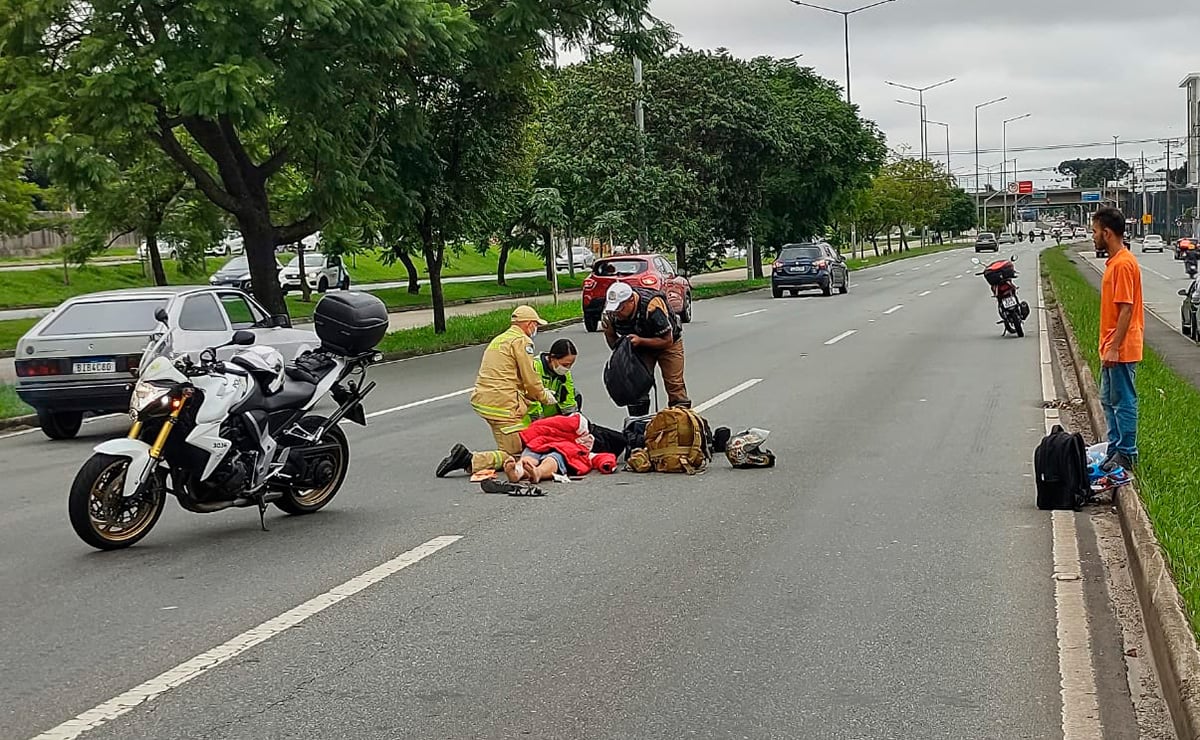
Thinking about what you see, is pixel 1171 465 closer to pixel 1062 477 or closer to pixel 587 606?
pixel 1062 477

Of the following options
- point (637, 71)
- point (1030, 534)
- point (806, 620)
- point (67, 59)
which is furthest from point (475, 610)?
point (637, 71)

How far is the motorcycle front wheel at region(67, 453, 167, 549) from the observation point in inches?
313

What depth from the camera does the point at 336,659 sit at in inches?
237

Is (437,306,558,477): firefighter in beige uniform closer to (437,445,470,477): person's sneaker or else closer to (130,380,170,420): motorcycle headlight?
(437,445,470,477): person's sneaker

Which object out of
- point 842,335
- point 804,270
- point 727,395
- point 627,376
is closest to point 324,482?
point 627,376

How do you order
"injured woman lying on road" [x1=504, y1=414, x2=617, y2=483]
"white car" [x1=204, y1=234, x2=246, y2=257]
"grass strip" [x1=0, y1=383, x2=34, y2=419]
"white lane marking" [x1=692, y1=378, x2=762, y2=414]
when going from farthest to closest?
"white car" [x1=204, y1=234, x2=246, y2=257]
"grass strip" [x1=0, y1=383, x2=34, y2=419]
"white lane marking" [x1=692, y1=378, x2=762, y2=414]
"injured woman lying on road" [x1=504, y1=414, x2=617, y2=483]

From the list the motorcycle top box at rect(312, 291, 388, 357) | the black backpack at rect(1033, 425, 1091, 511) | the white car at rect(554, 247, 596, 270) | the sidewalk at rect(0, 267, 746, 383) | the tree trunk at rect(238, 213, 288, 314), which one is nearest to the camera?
the black backpack at rect(1033, 425, 1091, 511)

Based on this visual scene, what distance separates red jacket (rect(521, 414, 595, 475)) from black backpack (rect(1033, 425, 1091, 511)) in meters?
3.53

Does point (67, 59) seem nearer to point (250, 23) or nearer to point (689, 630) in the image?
point (250, 23)

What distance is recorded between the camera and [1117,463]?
9406 mm

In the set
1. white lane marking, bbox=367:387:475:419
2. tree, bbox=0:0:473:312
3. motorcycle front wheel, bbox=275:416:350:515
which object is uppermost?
tree, bbox=0:0:473:312

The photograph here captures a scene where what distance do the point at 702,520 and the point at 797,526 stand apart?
631 mm

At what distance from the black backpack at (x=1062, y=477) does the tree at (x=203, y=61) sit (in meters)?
11.6

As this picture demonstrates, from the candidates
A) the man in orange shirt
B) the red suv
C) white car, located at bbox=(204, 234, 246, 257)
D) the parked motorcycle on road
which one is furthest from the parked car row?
white car, located at bbox=(204, 234, 246, 257)
